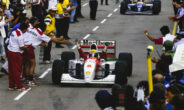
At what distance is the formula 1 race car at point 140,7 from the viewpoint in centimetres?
3438

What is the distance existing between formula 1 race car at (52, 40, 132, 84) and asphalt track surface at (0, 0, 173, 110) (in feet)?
0.92

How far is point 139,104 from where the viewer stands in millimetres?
8586

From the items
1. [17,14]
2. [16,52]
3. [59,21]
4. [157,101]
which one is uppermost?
[157,101]

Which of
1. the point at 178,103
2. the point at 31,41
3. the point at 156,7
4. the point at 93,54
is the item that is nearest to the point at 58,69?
the point at 31,41

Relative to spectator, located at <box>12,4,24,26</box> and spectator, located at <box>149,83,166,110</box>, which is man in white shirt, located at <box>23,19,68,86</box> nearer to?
spectator, located at <box>12,4,24,26</box>

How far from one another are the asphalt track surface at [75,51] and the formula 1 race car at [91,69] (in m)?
0.28

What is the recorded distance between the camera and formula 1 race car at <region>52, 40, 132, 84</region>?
52.8 feet

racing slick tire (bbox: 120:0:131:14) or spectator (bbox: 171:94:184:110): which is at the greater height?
spectator (bbox: 171:94:184:110)

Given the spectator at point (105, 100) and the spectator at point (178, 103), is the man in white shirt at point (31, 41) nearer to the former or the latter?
the spectator at point (105, 100)

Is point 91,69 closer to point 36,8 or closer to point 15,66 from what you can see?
point 15,66

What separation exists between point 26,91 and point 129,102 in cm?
799

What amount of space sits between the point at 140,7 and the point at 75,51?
12.5 m

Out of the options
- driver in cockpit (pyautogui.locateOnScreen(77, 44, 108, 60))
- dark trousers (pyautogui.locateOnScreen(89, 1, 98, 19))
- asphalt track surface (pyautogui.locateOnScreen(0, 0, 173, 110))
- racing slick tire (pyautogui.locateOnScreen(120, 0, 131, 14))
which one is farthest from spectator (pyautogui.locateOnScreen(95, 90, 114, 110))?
racing slick tire (pyautogui.locateOnScreen(120, 0, 131, 14))

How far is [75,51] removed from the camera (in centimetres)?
2298
